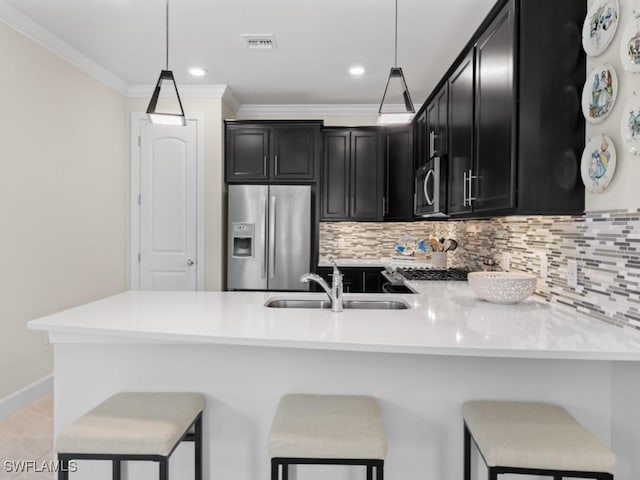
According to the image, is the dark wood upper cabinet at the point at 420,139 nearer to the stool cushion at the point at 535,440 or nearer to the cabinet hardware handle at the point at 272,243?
the cabinet hardware handle at the point at 272,243

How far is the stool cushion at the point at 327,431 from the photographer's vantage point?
1.33m

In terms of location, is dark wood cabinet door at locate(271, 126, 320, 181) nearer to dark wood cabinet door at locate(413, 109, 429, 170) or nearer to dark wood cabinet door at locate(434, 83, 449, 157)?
dark wood cabinet door at locate(413, 109, 429, 170)

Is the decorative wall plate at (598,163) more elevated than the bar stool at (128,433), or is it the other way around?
the decorative wall plate at (598,163)

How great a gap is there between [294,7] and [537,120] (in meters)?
1.75

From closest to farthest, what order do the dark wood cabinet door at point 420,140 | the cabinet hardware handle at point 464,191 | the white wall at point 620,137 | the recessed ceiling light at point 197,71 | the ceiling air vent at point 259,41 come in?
the white wall at point 620,137 < the cabinet hardware handle at point 464,191 < the ceiling air vent at point 259,41 < the dark wood cabinet door at point 420,140 < the recessed ceiling light at point 197,71

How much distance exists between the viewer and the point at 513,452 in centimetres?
128

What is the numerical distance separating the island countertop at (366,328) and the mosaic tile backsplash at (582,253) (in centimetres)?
8

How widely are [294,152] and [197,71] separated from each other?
1.20 m

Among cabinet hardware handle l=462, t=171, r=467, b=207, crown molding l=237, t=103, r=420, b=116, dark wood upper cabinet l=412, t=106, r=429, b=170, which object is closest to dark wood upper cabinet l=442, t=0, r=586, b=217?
cabinet hardware handle l=462, t=171, r=467, b=207

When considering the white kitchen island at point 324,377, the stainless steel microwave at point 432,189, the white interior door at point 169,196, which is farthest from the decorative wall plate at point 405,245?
the white kitchen island at point 324,377

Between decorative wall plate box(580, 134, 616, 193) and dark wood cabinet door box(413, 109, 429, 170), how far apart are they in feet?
5.78

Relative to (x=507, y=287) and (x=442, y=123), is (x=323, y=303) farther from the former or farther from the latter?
(x=442, y=123)

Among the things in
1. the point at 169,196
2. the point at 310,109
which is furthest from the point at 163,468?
the point at 310,109

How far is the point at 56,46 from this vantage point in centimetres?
323
